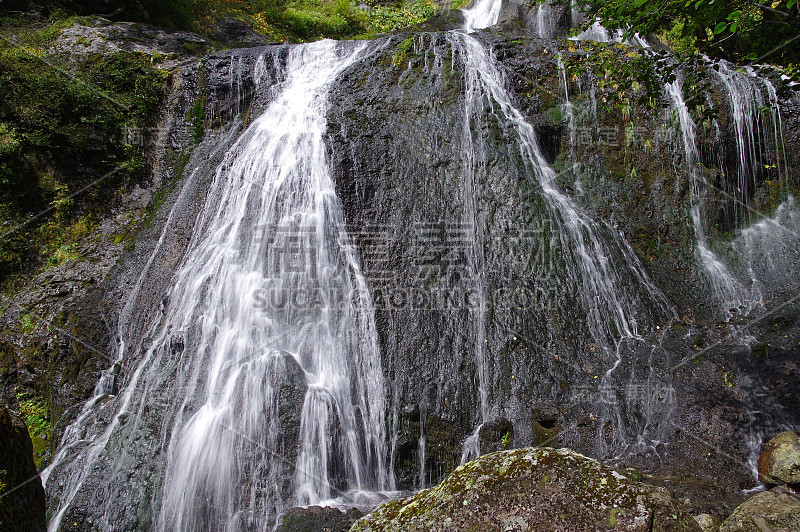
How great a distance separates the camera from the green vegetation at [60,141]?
770 cm

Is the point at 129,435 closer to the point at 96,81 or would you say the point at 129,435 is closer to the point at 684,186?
the point at 96,81

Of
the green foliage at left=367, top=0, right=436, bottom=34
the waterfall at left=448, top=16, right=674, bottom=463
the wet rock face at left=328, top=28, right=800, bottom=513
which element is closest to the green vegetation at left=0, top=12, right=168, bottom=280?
the wet rock face at left=328, top=28, right=800, bottom=513

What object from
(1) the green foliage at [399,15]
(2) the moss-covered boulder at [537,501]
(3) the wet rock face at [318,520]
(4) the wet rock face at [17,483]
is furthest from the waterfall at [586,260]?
(1) the green foliage at [399,15]

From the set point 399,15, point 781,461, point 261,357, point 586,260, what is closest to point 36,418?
point 261,357

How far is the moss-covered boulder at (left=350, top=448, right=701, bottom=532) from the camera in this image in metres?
2.08

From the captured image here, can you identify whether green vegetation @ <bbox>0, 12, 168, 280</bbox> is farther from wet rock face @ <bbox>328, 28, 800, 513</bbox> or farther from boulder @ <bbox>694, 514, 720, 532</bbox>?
boulder @ <bbox>694, 514, 720, 532</bbox>

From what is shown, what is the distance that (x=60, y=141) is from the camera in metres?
8.24

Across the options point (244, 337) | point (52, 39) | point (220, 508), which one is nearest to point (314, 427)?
point (220, 508)

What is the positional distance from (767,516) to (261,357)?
498 centimetres

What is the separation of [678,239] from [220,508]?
26.4 feet

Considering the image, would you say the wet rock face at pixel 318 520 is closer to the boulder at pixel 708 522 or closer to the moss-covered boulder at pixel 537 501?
the moss-covered boulder at pixel 537 501

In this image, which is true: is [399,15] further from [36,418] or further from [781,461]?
[781,461]

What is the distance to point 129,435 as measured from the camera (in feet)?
16.5

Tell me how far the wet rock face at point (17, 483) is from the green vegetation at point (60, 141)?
5919 millimetres
